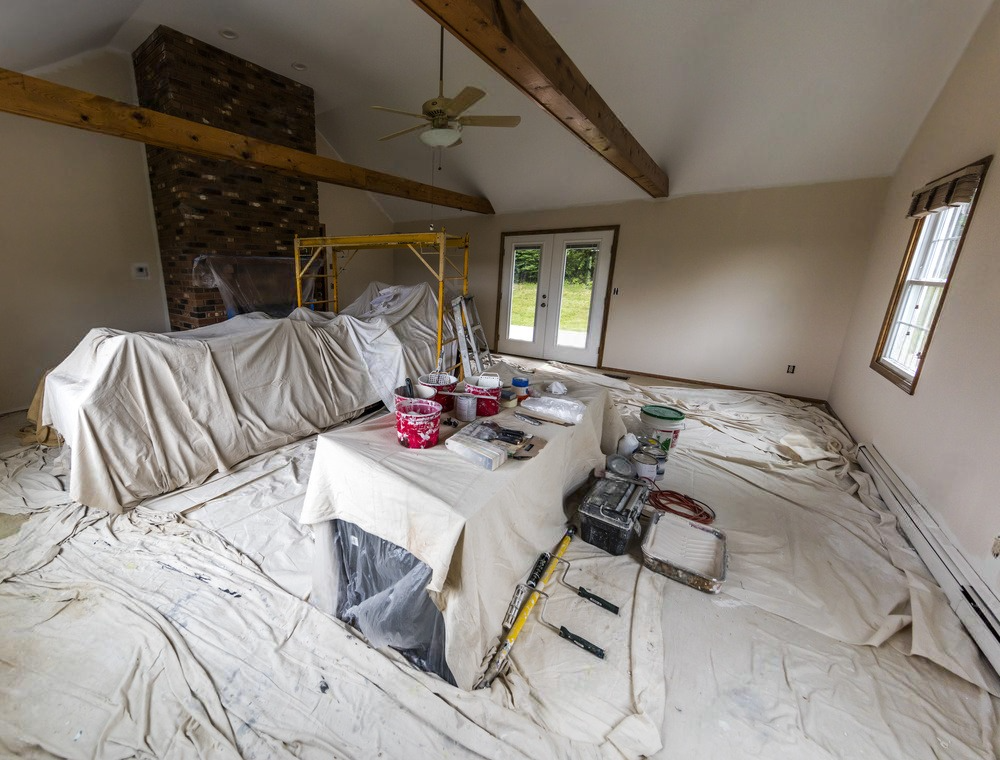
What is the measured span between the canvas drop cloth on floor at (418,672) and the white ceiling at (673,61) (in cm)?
344

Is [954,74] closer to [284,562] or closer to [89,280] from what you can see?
[284,562]

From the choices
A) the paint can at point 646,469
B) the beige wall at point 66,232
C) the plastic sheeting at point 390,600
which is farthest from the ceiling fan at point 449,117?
the beige wall at point 66,232

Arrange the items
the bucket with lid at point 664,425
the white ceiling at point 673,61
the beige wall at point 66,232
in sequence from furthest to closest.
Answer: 1. the beige wall at point 66,232
2. the white ceiling at point 673,61
3. the bucket with lid at point 664,425

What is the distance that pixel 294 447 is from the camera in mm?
2783

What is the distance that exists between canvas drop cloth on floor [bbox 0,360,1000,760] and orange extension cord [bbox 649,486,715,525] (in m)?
0.19

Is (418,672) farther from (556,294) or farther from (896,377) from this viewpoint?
(556,294)

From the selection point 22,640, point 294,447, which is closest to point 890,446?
point 294,447

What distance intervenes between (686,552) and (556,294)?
14.8ft

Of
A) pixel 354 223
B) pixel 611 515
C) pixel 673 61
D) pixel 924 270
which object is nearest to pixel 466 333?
pixel 611 515

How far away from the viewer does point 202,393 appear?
237 centimetres

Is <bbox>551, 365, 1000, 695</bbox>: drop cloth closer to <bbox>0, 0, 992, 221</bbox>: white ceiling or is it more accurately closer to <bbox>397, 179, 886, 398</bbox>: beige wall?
<bbox>397, 179, 886, 398</bbox>: beige wall

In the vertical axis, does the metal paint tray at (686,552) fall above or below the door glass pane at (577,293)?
below

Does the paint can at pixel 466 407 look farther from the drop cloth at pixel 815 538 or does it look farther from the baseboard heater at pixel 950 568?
the baseboard heater at pixel 950 568

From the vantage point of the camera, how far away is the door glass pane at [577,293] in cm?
550
